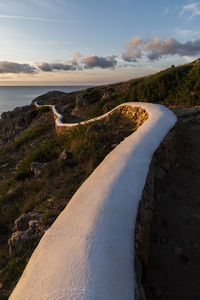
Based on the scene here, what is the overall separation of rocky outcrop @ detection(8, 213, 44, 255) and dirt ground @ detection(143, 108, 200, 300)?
2078mm

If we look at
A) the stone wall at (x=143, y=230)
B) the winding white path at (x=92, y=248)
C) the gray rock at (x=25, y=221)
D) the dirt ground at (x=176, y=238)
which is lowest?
the gray rock at (x=25, y=221)

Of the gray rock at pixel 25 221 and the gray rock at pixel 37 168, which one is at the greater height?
the gray rock at pixel 25 221

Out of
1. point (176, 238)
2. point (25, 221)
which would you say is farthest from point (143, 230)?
point (25, 221)

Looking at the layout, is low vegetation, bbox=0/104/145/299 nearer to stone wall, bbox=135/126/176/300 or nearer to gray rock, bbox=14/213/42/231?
gray rock, bbox=14/213/42/231

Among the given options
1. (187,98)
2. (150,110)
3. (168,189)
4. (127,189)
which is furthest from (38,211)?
(187,98)

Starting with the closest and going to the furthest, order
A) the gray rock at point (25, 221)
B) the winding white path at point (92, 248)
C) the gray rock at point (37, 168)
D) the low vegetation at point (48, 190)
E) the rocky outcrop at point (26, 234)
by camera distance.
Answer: the winding white path at point (92, 248), the low vegetation at point (48, 190), the rocky outcrop at point (26, 234), the gray rock at point (25, 221), the gray rock at point (37, 168)

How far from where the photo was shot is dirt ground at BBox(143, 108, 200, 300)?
2.32 m

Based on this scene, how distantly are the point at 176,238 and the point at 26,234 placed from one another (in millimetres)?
2593

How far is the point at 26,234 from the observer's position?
355 cm

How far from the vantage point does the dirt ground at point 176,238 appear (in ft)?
7.62

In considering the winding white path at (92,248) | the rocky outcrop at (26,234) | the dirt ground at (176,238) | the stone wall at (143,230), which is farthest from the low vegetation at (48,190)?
the dirt ground at (176,238)

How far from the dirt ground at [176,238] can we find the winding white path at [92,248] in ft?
2.61

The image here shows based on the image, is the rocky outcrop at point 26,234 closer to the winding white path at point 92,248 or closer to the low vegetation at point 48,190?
the low vegetation at point 48,190

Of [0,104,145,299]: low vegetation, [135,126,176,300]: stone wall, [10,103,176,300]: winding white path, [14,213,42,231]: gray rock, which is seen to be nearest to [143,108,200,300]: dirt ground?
[135,126,176,300]: stone wall
